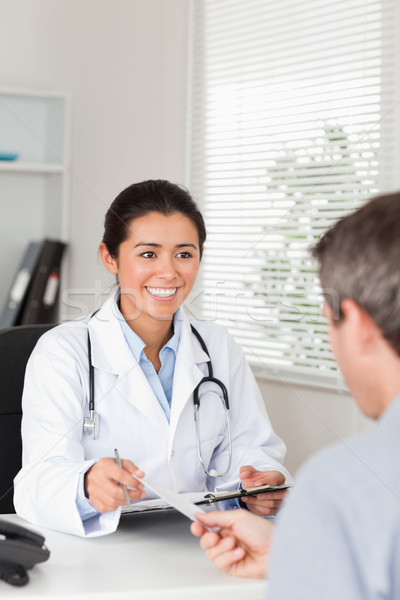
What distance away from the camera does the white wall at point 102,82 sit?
2918 mm

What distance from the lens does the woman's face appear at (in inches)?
63.1

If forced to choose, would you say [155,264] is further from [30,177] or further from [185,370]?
[30,177]

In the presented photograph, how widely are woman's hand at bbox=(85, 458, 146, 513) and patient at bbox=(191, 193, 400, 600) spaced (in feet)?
1.79

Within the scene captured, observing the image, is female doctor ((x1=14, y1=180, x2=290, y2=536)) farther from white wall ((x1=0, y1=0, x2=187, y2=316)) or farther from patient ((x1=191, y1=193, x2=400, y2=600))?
white wall ((x1=0, y1=0, x2=187, y2=316))

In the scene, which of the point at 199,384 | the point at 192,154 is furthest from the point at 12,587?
the point at 192,154

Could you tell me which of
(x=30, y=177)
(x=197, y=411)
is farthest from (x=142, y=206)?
(x=30, y=177)

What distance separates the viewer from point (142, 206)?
5.32 ft

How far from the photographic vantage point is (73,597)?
931 mm

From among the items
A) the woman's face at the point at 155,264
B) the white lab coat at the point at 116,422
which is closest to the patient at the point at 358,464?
the white lab coat at the point at 116,422

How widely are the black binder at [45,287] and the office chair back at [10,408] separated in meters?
1.20

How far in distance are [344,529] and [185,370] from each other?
1.01m

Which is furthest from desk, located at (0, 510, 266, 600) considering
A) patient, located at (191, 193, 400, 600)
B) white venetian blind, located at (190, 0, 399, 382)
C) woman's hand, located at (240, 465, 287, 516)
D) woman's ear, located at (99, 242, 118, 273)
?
white venetian blind, located at (190, 0, 399, 382)

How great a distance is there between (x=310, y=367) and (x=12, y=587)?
1652 mm

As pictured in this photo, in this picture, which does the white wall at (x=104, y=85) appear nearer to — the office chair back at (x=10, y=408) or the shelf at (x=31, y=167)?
the shelf at (x=31, y=167)
